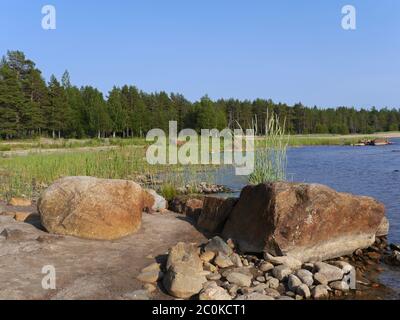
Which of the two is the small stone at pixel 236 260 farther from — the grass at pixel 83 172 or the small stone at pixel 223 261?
the grass at pixel 83 172

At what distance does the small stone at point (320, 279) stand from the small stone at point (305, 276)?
0.07 metres

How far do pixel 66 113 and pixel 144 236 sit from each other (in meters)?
45.5

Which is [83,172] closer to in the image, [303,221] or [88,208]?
[88,208]

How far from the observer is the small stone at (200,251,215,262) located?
22.6 feet

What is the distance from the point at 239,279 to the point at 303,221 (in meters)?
1.75

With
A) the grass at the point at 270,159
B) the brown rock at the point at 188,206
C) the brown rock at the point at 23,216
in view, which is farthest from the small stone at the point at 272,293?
the brown rock at the point at 23,216

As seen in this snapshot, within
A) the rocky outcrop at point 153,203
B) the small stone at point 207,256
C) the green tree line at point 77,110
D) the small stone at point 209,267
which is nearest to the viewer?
the small stone at point 209,267

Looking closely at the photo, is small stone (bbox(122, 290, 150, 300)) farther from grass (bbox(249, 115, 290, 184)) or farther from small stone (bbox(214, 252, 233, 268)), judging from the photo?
grass (bbox(249, 115, 290, 184))

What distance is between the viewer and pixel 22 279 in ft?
18.6

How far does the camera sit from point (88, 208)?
7594 mm

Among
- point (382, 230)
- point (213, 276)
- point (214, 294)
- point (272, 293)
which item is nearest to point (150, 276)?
point (213, 276)

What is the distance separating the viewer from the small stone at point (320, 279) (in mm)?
6094

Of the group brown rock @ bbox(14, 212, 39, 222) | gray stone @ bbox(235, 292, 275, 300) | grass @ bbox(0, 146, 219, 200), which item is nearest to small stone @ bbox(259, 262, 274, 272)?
gray stone @ bbox(235, 292, 275, 300)

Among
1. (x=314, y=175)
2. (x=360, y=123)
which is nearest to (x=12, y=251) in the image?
(x=314, y=175)
